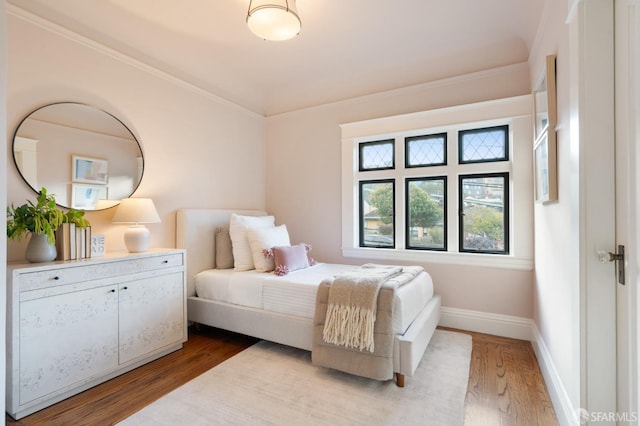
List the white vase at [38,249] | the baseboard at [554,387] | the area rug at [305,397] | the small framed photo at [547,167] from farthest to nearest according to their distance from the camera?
the white vase at [38,249] → the small framed photo at [547,167] → the area rug at [305,397] → the baseboard at [554,387]

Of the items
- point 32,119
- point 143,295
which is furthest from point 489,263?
point 32,119

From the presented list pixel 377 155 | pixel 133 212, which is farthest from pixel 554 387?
pixel 133 212

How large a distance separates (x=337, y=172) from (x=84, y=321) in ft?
9.16

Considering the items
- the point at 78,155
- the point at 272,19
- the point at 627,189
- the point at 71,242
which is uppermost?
the point at 272,19

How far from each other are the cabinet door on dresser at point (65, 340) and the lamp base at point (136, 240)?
0.41 m

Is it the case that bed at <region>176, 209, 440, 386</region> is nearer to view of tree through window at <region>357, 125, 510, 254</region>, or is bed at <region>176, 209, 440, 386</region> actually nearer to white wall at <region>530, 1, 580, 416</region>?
view of tree through window at <region>357, 125, 510, 254</region>

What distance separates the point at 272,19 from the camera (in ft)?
6.93

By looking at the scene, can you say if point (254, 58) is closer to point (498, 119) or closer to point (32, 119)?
point (32, 119)

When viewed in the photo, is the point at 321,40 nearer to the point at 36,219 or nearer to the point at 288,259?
the point at 288,259

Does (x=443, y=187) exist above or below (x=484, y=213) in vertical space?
above

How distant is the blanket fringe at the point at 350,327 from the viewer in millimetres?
2053

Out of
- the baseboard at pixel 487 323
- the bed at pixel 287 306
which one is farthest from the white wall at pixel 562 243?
the bed at pixel 287 306

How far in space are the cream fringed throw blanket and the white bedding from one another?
0.53 ft

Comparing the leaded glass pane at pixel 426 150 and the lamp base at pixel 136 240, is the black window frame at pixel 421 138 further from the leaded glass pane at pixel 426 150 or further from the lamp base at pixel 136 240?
the lamp base at pixel 136 240
